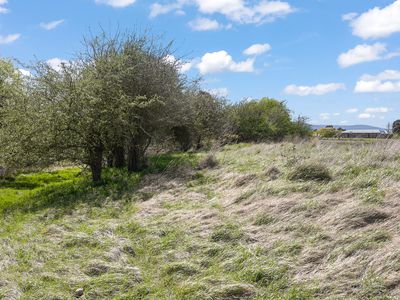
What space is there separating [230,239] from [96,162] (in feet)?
29.7

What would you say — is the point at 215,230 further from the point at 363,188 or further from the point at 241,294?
the point at 363,188

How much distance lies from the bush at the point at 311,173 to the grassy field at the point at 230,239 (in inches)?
→ 1.1

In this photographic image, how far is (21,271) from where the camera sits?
6.16m

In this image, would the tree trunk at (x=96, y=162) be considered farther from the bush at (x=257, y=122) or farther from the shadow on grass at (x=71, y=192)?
the bush at (x=257, y=122)

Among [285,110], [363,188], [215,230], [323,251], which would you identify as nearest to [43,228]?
[215,230]

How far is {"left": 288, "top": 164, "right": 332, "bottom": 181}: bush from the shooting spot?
9266mm

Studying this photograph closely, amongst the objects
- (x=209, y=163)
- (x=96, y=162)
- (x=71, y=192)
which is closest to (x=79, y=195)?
(x=71, y=192)

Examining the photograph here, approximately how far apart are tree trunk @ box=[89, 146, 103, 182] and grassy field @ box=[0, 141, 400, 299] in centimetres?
314

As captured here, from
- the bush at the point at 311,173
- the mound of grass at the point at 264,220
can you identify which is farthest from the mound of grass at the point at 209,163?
the mound of grass at the point at 264,220

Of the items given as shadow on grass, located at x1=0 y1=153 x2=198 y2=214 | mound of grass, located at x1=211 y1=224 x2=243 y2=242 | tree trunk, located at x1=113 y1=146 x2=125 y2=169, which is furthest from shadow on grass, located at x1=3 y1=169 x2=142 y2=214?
mound of grass, located at x1=211 y1=224 x2=243 y2=242

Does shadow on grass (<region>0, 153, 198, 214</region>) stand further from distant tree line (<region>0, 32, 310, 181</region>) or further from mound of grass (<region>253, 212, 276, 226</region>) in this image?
mound of grass (<region>253, 212, 276, 226</region>)

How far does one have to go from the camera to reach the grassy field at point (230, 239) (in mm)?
5152

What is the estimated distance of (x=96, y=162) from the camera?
48.3 ft

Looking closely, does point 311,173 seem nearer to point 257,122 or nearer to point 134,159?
point 134,159
